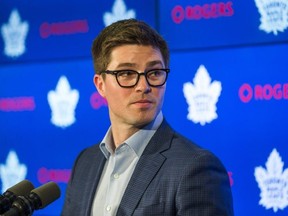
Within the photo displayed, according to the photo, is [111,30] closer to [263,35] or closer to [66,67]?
[263,35]

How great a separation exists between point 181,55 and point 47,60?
32.0 inches

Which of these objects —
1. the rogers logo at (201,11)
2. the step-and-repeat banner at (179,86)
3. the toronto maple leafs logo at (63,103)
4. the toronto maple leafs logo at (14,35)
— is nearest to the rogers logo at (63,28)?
the step-and-repeat banner at (179,86)

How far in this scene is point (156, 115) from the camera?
1.82 metres

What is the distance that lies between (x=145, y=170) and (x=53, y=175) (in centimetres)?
137

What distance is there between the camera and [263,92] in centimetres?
242

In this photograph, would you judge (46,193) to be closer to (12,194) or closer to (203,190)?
(12,194)

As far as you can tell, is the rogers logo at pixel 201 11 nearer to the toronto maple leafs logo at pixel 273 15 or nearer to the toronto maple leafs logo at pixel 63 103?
the toronto maple leafs logo at pixel 273 15

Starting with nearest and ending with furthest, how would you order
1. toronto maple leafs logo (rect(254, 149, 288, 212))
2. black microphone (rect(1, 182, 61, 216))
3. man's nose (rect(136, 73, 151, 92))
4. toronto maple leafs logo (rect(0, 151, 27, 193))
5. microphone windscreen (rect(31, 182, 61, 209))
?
black microphone (rect(1, 182, 61, 216)) < microphone windscreen (rect(31, 182, 61, 209)) < man's nose (rect(136, 73, 151, 92)) < toronto maple leafs logo (rect(254, 149, 288, 212)) < toronto maple leafs logo (rect(0, 151, 27, 193))

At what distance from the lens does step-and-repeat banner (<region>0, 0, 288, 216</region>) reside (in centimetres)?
240

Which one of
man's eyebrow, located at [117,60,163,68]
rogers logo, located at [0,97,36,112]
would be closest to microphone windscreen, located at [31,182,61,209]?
man's eyebrow, located at [117,60,163,68]

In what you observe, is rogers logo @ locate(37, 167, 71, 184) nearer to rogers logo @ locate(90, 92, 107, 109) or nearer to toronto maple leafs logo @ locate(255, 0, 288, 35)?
rogers logo @ locate(90, 92, 107, 109)

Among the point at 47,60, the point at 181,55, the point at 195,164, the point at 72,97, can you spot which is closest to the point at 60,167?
the point at 72,97

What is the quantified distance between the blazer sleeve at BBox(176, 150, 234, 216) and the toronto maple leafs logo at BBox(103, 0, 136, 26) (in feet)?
4.43

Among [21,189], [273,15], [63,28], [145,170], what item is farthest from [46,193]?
[63,28]
